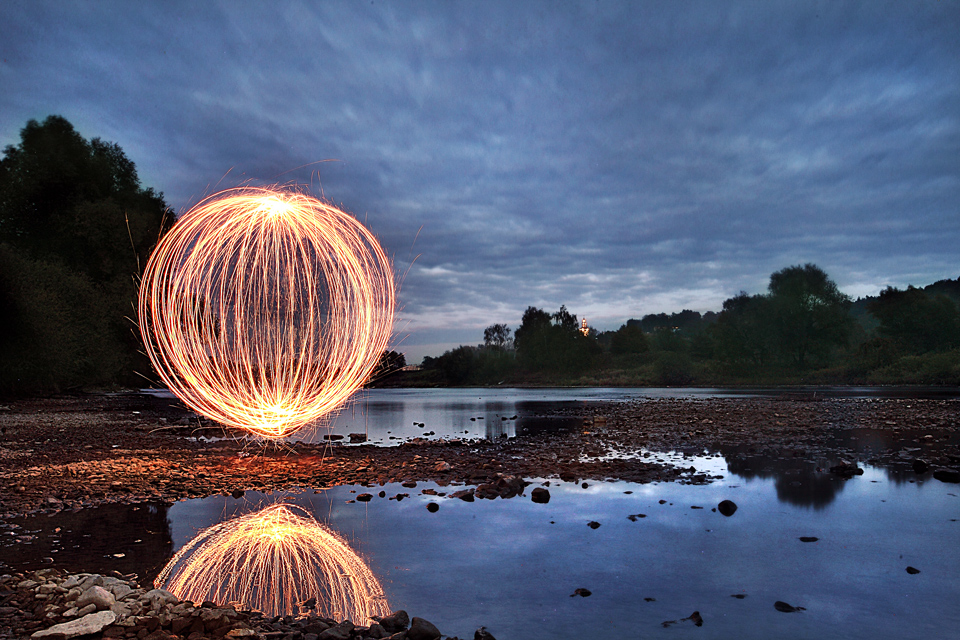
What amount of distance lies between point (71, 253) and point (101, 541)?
48.0 meters

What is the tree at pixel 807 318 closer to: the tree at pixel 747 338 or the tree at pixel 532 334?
the tree at pixel 747 338

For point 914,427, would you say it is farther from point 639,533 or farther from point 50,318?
point 50,318

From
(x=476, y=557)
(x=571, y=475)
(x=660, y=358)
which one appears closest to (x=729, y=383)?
(x=660, y=358)

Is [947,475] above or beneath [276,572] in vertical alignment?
above

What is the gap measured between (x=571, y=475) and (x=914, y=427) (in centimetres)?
1673

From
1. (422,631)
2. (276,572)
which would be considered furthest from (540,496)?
(422,631)

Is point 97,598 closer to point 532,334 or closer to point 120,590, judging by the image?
point 120,590

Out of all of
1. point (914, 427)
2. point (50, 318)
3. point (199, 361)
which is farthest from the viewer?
point (50, 318)

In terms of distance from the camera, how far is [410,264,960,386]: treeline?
74312mm

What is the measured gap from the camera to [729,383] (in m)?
88.4

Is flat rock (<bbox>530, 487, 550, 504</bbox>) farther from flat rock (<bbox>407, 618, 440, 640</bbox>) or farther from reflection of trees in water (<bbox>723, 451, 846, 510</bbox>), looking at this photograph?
flat rock (<bbox>407, 618, 440, 640</bbox>)

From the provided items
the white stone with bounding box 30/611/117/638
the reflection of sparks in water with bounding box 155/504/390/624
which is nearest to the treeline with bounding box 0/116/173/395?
the reflection of sparks in water with bounding box 155/504/390/624

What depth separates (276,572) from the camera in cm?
718

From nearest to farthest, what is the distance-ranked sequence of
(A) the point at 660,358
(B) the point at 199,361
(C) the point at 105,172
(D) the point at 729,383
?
1. (B) the point at 199,361
2. (C) the point at 105,172
3. (D) the point at 729,383
4. (A) the point at 660,358
